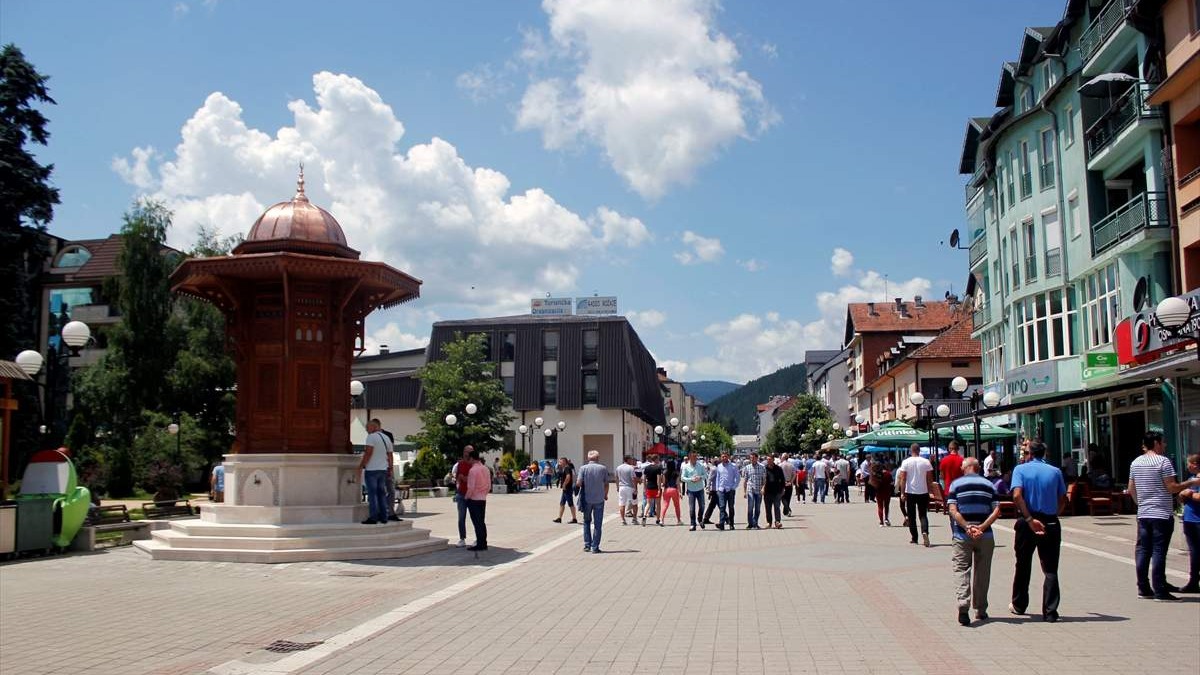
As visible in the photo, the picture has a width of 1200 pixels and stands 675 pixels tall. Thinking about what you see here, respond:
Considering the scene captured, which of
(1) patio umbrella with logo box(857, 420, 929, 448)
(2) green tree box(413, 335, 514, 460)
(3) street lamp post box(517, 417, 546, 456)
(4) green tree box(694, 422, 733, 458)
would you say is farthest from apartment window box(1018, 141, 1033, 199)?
(4) green tree box(694, 422, 733, 458)

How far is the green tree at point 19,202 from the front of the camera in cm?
3378

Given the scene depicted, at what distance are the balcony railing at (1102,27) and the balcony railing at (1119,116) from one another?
1734 millimetres

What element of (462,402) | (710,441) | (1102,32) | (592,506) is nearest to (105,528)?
(592,506)

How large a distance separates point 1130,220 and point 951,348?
33203 millimetres

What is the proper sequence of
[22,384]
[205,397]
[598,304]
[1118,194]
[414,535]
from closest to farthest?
[414,535] → [1118,194] → [22,384] → [205,397] → [598,304]

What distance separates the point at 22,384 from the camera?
33375mm

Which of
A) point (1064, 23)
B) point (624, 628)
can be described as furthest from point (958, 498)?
point (1064, 23)

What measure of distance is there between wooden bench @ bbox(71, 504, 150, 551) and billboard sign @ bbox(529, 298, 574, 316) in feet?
192

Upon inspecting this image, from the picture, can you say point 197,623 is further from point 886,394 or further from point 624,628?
point 886,394

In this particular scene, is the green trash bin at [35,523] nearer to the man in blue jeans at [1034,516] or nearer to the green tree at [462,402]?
the man in blue jeans at [1034,516]

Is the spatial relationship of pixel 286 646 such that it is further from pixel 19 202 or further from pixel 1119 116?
pixel 19 202

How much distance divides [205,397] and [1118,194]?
36.1 metres

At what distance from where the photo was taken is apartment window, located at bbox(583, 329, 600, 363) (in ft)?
230

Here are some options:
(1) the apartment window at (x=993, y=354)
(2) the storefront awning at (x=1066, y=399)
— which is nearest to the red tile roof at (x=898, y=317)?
(1) the apartment window at (x=993, y=354)
